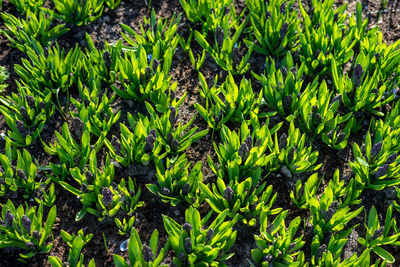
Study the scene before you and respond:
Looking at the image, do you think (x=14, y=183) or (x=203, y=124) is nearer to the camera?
(x=14, y=183)

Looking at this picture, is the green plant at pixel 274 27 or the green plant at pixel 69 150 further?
the green plant at pixel 274 27

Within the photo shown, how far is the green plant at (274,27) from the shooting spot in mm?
3145

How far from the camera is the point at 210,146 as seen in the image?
2.87 meters

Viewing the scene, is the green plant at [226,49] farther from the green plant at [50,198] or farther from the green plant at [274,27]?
the green plant at [50,198]

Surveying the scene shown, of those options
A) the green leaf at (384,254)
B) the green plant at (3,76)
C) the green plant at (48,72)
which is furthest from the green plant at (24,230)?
the green leaf at (384,254)

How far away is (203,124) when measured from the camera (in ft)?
9.73

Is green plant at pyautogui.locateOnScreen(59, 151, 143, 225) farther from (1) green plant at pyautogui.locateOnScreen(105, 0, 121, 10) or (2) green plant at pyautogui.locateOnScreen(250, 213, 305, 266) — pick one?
(1) green plant at pyautogui.locateOnScreen(105, 0, 121, 10)

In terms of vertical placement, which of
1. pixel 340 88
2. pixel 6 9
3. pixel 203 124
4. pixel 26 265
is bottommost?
pixel 26 265

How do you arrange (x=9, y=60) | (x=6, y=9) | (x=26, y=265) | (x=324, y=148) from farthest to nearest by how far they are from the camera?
(x=6, y=9)
(x=9, y=60)
(x=324, y=148)
(x=26, y=265)

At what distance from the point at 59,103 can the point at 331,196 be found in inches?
76.8

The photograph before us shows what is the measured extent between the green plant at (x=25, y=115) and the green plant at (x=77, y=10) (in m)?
0.80

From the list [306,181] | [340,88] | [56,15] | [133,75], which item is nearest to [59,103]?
[133,75]

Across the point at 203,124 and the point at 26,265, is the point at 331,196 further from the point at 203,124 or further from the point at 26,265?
the point at 26,265

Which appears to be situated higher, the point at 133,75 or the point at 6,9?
the point at 6,9
